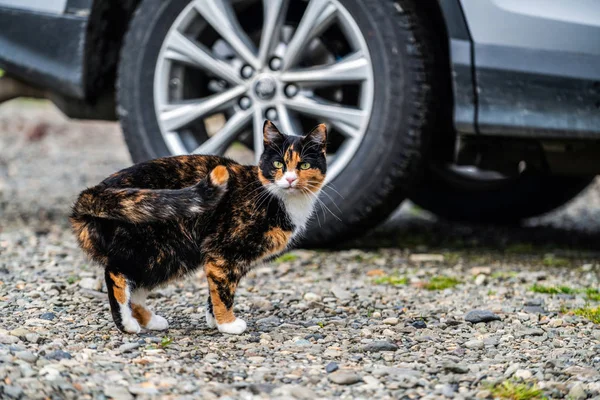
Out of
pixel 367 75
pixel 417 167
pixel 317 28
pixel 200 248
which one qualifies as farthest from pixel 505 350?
pixel 317 28

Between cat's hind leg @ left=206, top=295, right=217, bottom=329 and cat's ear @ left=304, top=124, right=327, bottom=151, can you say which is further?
cat's ear @ left=304, top=124, right=327, bottom=151

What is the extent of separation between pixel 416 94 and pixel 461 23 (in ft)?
1.26

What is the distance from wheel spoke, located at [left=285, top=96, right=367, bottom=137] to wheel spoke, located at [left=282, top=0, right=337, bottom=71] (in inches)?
7.7

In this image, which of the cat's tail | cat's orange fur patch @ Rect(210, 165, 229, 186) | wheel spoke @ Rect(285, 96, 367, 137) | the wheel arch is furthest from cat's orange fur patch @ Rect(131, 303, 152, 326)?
the wheel arch

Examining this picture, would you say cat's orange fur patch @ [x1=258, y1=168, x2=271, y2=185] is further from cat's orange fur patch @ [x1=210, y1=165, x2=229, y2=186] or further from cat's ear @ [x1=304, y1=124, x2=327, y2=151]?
cat's orange fur patch @ [x1=210, y1=165, x2=229, y2=186]

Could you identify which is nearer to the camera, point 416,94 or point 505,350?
point 505,350

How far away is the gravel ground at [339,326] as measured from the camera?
8.20 feet

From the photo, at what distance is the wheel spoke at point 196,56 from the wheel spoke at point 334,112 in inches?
12.8

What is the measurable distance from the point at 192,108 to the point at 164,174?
140 centimetres

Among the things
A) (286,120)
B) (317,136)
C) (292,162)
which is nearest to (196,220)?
(292,162)

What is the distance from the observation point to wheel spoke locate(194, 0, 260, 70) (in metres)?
4.37

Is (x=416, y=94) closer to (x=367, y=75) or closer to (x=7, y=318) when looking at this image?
(x=367, y=75)

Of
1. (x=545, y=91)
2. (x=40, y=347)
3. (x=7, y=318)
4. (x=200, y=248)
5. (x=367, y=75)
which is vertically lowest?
(x=7, y=318)

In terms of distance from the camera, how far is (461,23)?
3984 millimetres
